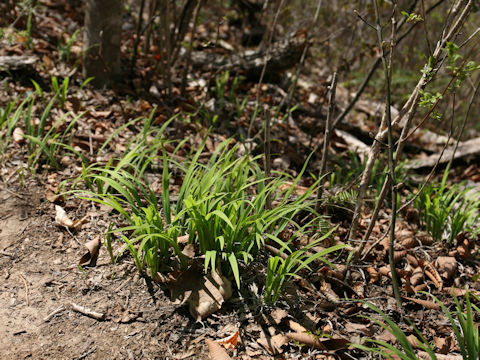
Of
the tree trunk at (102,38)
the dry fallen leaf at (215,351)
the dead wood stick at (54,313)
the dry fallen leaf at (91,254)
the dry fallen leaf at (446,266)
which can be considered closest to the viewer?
the dry fallen leaf at (215,351)

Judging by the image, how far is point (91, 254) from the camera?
7.55ft

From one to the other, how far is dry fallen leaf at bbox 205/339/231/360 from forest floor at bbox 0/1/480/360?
34mm

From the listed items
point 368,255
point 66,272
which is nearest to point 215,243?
point 66,272

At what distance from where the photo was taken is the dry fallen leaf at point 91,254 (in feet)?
7.45

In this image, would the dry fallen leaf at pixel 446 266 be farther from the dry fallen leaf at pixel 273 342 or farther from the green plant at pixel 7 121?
the green plant at pixel 7 121

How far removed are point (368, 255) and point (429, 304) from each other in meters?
0.45

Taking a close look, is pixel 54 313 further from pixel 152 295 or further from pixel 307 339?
pixel 307 339

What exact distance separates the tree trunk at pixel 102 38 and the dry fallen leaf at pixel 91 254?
159 cm

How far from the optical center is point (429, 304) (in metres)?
2.32

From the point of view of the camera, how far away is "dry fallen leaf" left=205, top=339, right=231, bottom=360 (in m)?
1.86

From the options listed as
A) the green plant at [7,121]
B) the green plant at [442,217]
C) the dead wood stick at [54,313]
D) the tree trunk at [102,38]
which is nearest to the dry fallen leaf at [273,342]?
the dead wood stick at [54,313]

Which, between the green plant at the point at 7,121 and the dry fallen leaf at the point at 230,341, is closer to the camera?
the dry fallen leaf at the point at 230,341

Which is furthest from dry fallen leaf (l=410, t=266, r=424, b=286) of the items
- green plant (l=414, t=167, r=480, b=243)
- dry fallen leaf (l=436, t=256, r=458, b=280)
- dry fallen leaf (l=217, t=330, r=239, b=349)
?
dry fallen leaf (l=217, t=330, r=239, b=349)

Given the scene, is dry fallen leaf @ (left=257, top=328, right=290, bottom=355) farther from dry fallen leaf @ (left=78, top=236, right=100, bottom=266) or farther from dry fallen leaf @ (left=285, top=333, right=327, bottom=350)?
dry fallen leaf @ (left=78, top=236, right=100, bottom=266)
